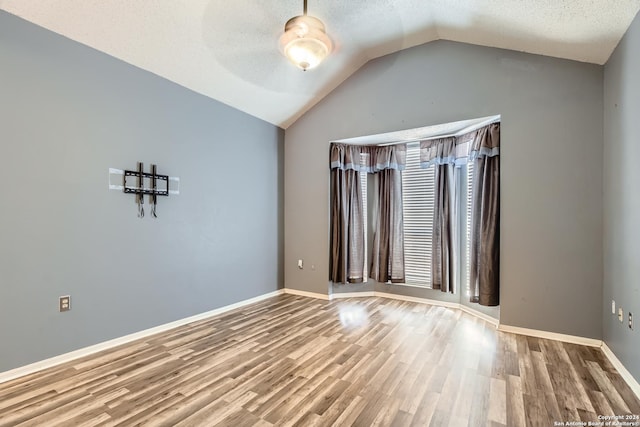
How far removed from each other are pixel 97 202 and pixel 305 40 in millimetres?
2410

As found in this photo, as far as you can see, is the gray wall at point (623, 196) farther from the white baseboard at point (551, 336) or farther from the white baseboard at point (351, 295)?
the white baseboard at point (351, 295)

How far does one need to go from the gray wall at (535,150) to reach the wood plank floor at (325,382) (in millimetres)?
483

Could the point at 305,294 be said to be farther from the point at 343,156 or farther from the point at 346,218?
the point at 343,156

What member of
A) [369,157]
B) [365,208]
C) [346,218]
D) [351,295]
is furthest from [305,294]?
[369,157]

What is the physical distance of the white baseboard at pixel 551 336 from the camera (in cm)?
299

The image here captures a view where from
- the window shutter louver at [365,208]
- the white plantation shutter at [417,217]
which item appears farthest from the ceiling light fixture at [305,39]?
the white plantation shutter at [417,217]

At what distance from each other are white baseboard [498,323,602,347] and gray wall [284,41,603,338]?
0.19ft

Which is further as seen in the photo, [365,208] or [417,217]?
[365,208]

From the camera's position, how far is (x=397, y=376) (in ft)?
7.91

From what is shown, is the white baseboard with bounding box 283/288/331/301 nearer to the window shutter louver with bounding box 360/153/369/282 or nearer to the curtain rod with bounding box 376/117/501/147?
the window shutter louver with bounding box 360/153/369/282

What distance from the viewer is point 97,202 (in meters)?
2.87

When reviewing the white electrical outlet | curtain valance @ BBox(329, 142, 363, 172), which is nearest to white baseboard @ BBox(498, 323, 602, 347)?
curtain valance @ BBox(329, 142, 363, 172)

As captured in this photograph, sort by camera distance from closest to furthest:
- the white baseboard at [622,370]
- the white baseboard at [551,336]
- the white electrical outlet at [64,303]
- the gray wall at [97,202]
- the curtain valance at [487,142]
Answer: the white baseboard at [622,370] → the gray wall at [97,202] → the white electrical outlet at [64,303] → the white baseboard at [551,336] → the curtain valance at [487,142]

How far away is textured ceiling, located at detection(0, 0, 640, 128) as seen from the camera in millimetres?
2516
